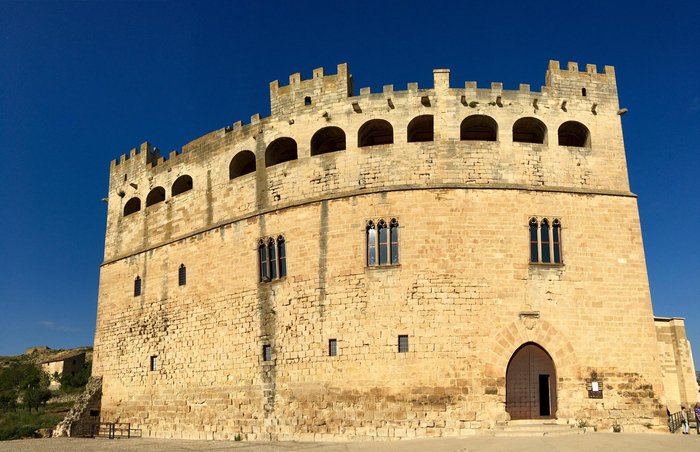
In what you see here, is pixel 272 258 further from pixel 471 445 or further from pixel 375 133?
pixel 471 445

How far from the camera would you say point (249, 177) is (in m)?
23.5

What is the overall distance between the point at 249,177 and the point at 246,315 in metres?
5.00

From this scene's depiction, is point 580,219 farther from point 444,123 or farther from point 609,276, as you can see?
point 444,123

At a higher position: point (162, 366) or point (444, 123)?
point (444, 123)

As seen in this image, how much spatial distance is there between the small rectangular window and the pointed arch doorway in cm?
303

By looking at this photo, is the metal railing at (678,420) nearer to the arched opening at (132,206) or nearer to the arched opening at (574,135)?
the arched opening at (574,135)

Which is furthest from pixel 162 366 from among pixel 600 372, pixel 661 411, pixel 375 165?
pixel 661 411

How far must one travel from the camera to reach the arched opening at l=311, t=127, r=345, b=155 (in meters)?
22.9

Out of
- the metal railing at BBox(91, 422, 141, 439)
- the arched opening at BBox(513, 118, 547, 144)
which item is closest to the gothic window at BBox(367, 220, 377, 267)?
the arched opening at BBox(513, 118, 547, 144)

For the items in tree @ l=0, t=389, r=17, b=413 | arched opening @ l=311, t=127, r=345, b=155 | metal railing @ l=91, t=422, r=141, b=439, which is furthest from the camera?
tree @ l=0, t=389, r=17, b=413

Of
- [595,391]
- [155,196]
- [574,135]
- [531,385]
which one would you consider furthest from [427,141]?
[155,196]

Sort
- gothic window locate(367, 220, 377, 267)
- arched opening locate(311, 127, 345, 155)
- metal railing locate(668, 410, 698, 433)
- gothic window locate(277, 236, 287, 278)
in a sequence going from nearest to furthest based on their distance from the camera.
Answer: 1. metal railing locate(668, 410, 698, 433)
2. gothic window locate(367, 220, 377, 267)
3. gothic window locate(277, 236, 287, 278)
4. arched opening locate(311, 127, 345, 155)

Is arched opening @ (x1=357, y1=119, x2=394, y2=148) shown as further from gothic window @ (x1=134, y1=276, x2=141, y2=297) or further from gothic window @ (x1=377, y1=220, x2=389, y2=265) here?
gothic window @ (x1=134, y1=276, x2=141, y2=297)

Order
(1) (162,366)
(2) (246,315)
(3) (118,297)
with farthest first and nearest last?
(3) (118,297) → (1) (162,366) → (2) (246,315)
